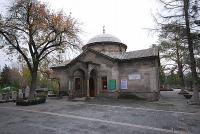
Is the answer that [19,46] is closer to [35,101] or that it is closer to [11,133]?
[35,101]

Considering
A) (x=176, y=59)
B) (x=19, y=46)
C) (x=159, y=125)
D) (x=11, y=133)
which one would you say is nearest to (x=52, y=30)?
(x=19, y=46)

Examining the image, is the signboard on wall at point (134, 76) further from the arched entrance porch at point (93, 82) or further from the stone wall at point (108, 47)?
the stone wall at point (108, 47)

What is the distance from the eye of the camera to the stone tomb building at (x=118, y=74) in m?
22.1

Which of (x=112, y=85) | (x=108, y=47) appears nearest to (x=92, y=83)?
(x=112, y=85)

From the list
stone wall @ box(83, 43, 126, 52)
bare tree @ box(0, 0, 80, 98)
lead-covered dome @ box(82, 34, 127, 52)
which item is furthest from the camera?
lead-covered dome @ box(82, 34, 127, 52)

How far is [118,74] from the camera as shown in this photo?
24.1 metres

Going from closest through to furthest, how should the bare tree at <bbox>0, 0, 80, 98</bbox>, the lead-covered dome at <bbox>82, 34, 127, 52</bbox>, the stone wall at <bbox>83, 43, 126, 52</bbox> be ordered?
1. the bare tree at <bbox>0, 0, 80, 98</bbox>
2. the stone wall at <bbox>83, 43, 126, 52</bbox>
3. the lead-covered dome at <bbox>82, 34, 127, 52</bbox>

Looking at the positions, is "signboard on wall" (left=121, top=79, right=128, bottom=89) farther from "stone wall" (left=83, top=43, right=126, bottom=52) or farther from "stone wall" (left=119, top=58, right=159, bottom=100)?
"stone wall" (left=83, top=43, right=126, bottom=52)

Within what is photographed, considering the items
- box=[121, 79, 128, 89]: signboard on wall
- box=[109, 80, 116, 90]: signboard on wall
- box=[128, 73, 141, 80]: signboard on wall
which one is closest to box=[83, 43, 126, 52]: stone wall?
box=[109, 80, 116, 90]: signboard on wall

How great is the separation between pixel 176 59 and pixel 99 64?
650 inches

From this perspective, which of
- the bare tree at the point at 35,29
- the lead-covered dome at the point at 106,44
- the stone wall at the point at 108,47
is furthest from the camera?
the lead-covered dome at the point at 106,44

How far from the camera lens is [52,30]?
2080 centimetres

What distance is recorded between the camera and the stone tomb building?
22.1 m

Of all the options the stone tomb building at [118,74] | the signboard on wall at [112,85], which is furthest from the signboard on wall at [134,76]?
the signboard on wall at [112,85]
